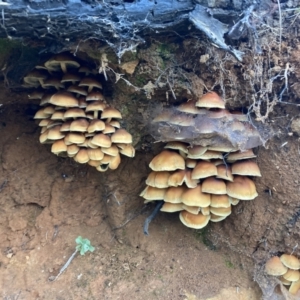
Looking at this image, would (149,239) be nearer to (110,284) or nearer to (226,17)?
(110,284)

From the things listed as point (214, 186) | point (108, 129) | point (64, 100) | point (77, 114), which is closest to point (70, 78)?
point (64, 100)

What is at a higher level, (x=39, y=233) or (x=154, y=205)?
(x=154, y=205)

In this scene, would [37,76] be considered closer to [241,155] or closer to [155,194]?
[155,194]

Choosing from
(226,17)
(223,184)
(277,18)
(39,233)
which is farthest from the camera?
(39,233)

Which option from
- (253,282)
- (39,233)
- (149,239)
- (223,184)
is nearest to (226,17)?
(223,184)

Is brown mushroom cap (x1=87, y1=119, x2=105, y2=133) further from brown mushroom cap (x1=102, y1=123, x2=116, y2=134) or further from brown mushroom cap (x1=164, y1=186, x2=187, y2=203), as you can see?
brown mushroom cap (x1=164, y1=186, x2=187, y2=203)

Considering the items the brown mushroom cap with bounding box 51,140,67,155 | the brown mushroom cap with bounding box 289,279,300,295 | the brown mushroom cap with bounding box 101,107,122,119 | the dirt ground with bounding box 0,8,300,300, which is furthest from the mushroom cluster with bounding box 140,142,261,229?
the brown mushroom cap with bounding box 289,279,300,295
